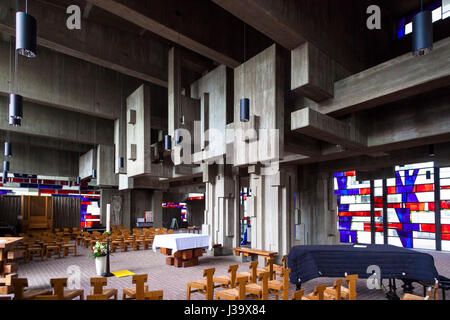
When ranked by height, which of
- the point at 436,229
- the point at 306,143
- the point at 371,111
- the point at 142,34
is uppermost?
the point at 142,34

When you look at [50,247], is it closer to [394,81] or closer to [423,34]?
[394,81]

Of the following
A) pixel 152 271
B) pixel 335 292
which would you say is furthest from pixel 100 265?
pixel 335 292

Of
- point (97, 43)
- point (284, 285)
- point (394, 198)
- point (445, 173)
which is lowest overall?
point (284, 285)

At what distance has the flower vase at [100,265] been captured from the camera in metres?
9.05

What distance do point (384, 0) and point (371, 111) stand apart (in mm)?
3941

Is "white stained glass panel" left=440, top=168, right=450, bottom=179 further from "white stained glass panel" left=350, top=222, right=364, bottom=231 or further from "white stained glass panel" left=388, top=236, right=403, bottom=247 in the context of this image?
"white stained glass panel" left=350, top=222, right=364, bottom=231

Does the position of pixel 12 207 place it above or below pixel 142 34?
below

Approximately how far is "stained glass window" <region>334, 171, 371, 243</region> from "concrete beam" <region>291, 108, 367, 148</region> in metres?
10.0

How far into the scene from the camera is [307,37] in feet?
22.6

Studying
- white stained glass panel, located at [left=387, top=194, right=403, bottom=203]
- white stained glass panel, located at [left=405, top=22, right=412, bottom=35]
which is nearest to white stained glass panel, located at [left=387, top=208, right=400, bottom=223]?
white stained glass panel, located at [left=387, top=194, right=403, bottom=203]

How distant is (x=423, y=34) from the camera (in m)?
4.05

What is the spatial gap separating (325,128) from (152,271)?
6.47 m
